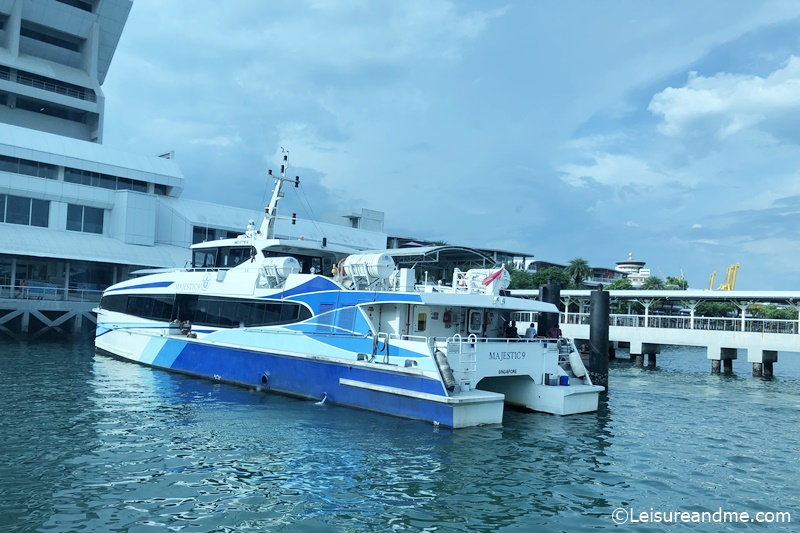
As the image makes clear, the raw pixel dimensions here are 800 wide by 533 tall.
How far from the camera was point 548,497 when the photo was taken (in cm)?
875

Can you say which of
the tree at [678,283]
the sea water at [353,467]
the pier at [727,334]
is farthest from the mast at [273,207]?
the tree at [678,283]

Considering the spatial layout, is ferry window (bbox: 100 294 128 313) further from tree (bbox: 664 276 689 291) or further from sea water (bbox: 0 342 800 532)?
tree (bbox: 664 276 689 291)

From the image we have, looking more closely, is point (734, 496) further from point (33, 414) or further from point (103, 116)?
point (103, 116)

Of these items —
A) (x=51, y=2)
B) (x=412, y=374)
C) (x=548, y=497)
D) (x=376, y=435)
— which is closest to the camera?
(x=548, y=497)

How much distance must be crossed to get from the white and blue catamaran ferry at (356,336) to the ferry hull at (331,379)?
0.10ft

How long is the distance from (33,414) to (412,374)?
305 inches

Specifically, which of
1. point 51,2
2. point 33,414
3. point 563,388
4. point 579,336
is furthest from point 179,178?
point 563,388

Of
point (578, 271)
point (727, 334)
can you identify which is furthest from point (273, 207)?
point (578, 271)

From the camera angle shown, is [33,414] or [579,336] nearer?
[33,414]

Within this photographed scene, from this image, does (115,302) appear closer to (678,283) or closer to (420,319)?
(420,319)

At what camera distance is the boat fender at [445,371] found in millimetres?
12219

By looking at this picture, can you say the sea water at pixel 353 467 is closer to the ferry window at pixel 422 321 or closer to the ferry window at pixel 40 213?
the ferry window at pixel 422 321

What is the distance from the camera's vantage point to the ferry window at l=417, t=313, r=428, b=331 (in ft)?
48.2

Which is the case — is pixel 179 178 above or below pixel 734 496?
above
